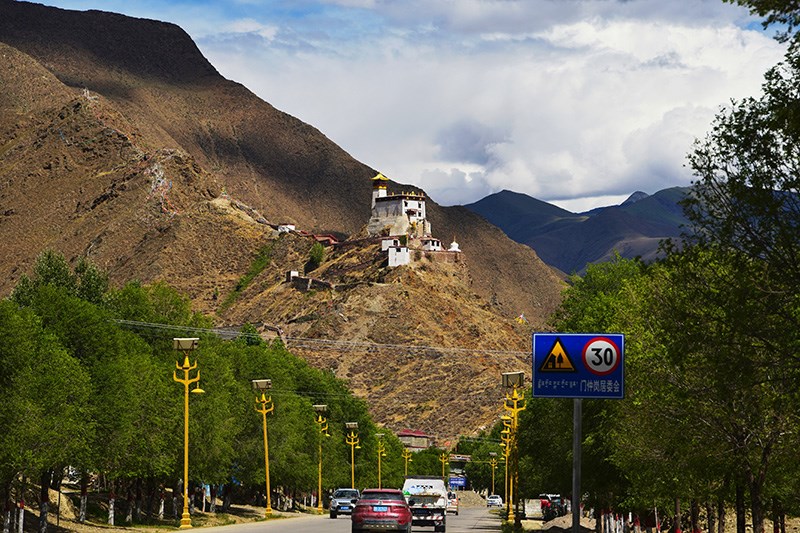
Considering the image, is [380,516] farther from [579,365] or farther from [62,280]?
[62,280]

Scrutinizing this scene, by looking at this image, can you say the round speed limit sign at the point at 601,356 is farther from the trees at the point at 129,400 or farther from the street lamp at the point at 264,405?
the street lamp at the point at 264,405

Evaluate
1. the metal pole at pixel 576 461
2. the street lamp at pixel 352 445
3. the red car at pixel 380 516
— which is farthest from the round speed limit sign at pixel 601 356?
the street lamp at pixel 352 445

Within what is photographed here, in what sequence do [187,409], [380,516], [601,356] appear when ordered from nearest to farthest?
[601,356], [380,516], [187,409]

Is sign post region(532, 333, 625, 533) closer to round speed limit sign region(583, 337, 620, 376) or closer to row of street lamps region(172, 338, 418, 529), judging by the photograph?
round speed limit sign region(583, 337, 620, 376)

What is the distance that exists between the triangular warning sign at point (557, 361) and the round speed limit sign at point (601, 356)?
1.26ft

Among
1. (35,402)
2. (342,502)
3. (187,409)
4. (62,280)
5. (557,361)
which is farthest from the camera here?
(62,280)

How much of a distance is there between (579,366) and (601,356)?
470 millimetres

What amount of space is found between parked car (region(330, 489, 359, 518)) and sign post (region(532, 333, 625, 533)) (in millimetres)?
57828

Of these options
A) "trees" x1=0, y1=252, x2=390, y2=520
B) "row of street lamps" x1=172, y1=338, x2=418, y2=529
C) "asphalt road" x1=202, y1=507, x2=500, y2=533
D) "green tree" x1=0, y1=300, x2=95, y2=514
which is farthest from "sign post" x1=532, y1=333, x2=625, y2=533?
"row of street lamps" x1=172, y1=338, x2=418, y2=529

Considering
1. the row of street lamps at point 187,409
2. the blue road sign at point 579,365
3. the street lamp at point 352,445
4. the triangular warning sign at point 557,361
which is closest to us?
the blue road sign at point 579,365

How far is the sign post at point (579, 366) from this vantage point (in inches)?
941

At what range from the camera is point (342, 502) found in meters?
82.3

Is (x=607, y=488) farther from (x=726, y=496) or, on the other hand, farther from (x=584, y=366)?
(x=584, y=366)

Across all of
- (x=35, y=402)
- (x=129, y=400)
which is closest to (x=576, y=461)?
(x=35, y=402)
